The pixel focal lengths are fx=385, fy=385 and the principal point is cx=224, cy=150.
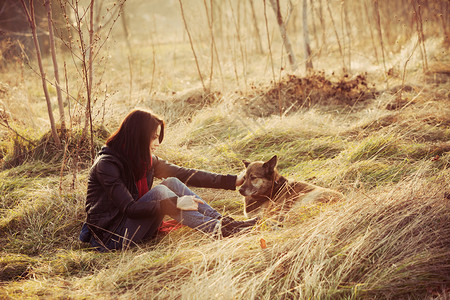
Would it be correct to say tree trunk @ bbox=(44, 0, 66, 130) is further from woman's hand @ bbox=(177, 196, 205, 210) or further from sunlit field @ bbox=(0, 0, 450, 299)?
woman's hand @ bbox=(177, 196, 205, 210)

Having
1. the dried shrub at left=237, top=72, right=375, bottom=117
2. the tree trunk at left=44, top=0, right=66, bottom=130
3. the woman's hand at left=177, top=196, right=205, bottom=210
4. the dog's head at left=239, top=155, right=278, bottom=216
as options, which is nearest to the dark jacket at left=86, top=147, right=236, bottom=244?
the woman's hand at left=177, top=196, right=205, bottom=210

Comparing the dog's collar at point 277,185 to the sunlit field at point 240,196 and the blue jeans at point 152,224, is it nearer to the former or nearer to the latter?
the sunlit field at point 240,196

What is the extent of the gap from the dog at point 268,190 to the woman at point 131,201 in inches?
17.2

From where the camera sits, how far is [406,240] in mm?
2525

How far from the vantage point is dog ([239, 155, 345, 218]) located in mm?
3682

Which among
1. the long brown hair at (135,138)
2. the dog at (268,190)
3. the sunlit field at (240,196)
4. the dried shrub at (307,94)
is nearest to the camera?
the sunlit field at (240,196)

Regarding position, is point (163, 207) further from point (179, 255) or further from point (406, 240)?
point (406, 240)

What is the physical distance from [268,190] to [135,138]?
1.48 meters

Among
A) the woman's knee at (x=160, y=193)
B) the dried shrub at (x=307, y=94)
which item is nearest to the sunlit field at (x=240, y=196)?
the dried shrub at (x=307, y=94)

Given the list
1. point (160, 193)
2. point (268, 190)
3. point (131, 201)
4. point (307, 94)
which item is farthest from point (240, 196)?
point (307, 94)

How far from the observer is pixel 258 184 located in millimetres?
3854

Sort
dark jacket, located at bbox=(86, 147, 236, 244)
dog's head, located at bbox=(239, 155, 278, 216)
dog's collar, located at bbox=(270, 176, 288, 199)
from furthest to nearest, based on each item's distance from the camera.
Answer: dog's collar, located at bbox=(270, 176, 288, 199) → dog's head, located at bbox=(239, 155, 278, 216) → dark jacket, located at bbox=(86, 147, 236, 244)

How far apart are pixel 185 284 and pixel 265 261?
0.56 m

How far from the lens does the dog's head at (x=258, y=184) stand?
3822 mm
